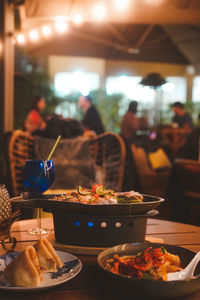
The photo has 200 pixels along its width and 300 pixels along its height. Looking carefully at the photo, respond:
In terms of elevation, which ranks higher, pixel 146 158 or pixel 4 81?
pixel 4 81

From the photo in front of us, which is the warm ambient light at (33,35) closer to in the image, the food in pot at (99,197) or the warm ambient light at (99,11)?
the warm ambient light at (99,11)

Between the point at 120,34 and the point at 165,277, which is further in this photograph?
the point at 120,34

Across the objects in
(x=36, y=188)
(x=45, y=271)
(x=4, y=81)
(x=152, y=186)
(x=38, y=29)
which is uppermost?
(x=38, y=29)

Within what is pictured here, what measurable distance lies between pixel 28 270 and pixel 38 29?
455 cm

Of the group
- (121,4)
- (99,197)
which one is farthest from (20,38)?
(99,197)

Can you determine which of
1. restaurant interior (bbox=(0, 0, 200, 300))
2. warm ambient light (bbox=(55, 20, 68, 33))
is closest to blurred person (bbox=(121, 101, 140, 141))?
restaurant interior (bbox=(0, 0, 200, 300))

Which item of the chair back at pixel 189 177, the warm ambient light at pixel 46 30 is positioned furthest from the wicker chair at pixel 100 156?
the warm ambient light at pixel 46 30

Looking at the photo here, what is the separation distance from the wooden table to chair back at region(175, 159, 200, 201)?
161 cm

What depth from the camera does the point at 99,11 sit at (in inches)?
181

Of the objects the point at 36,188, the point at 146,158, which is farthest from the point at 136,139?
the point at 36,188

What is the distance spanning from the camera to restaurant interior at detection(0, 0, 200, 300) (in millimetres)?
998

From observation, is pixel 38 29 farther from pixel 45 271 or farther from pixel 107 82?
pixel 107 82

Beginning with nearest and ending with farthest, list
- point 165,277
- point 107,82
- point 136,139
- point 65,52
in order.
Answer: point 165,277, point 136,139, point 65,52, point 107,82

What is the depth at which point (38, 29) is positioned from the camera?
16.1 ft
